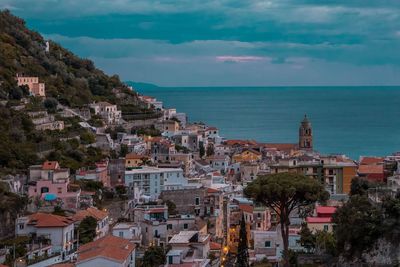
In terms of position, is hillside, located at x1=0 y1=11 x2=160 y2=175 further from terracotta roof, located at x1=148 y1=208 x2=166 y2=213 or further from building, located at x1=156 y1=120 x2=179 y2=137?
terracotta roof, located at x1=148 y1=208 x2=166 y2=213

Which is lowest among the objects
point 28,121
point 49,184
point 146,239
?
point 146,239

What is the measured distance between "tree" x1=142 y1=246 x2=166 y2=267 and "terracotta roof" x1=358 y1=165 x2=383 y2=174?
23.4 meters

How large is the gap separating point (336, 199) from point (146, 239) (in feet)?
41.3

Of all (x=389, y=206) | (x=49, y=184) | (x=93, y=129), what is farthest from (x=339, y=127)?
(x=389, y=206)

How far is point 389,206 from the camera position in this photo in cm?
2317

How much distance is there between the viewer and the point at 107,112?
2601 inches

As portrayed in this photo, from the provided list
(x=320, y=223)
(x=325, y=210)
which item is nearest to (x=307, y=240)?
(x=320, y=223)

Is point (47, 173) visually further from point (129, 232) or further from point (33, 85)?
point (33, 85)

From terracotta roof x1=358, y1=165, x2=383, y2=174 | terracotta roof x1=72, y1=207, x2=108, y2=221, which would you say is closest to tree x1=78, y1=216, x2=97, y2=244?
terracotta roof x1=72, y1=207, x2=108, y2=221

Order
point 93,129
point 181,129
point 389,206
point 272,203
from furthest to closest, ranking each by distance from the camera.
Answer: point 181,129
point 93,129
point 272,203
point 389,206

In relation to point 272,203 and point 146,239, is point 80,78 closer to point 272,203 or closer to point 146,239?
point 146,239

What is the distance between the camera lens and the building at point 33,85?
6068 centimetres

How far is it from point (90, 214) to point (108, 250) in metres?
8.28

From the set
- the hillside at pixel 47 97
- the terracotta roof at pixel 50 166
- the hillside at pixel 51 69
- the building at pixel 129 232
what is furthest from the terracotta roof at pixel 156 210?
the hillside at pixel 51 69
